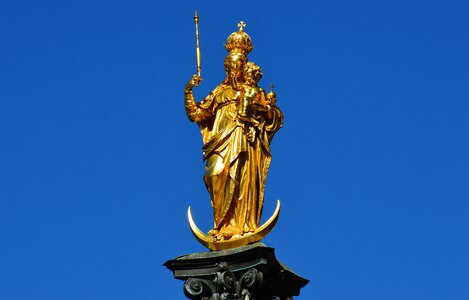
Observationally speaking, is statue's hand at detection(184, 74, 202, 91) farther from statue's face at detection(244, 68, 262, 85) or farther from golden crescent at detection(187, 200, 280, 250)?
golden crescent at detection(187, 200, 280, 250)

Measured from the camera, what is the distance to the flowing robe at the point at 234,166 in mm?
33594

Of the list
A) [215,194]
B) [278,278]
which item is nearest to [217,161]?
[215,194]

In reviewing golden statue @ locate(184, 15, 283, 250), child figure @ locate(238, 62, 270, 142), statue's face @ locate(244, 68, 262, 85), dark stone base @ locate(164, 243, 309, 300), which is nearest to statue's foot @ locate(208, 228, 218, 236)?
golden statue @ locate(184, 15, 283, 250)

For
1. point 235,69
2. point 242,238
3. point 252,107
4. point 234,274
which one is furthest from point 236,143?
point 234,274

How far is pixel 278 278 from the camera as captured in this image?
108ft

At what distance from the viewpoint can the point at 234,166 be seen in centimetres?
3372

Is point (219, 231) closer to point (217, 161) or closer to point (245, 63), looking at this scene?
point (217, 161)

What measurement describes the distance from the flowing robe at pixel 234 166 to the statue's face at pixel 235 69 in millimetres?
234

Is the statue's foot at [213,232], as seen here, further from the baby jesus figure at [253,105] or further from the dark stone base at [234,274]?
the baby jesus figure at [253,105]

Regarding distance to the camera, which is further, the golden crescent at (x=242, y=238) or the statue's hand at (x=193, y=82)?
the statue's hand at (x=193, y=82)

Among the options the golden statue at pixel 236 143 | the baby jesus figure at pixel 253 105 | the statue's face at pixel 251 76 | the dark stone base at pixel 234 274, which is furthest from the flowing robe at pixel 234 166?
the dark stone base at pixel 234 274

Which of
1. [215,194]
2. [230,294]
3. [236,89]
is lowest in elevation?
[230,294]

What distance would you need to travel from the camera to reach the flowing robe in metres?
33.6

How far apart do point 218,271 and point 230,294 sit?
566 mm
